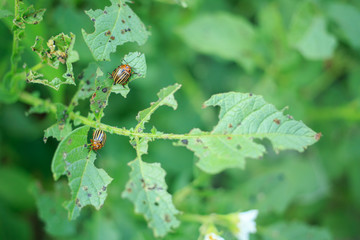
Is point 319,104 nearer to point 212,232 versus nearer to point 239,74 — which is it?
point 239,74

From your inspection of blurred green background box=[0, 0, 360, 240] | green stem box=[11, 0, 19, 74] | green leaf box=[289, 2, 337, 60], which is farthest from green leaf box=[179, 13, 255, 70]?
green stem box=[11, 0, 19, 74]

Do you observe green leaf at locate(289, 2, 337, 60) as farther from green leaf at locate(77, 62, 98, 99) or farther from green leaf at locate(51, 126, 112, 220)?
green leaf at locate(51, 126, 112, 220)

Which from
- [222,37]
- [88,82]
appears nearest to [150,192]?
[88,82]

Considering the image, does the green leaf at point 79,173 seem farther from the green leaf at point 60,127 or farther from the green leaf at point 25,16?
the green leaf at point 25,16

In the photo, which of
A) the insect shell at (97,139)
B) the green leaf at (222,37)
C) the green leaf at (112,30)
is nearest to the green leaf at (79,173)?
the insect shell at (97,139)

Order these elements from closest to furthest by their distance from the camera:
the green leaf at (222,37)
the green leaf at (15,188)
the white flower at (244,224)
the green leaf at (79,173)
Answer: the green leaf at (79,173) → the white flower at (244,224) → the green leaf at (15,188) → the green leaf at (222,37)
